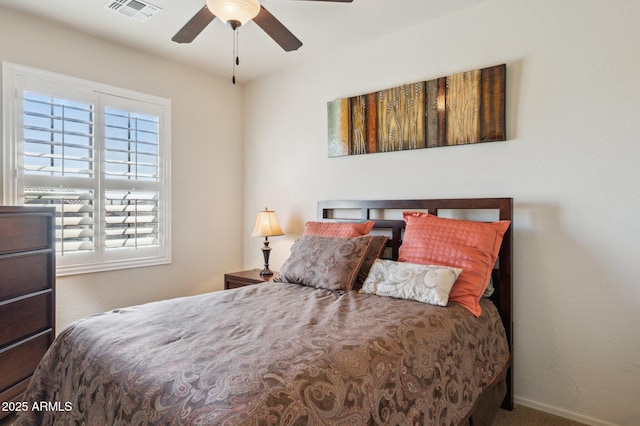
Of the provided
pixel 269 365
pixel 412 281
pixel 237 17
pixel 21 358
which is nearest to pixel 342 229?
pixel 412 281

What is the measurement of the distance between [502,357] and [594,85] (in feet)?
5.24

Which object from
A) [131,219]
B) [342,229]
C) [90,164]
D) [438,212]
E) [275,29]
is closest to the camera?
[275,29]

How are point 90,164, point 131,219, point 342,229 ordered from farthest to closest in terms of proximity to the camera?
point 131,219
point 90,164
point 342,229

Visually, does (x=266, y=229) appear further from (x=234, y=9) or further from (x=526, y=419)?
(x=526, y=419)

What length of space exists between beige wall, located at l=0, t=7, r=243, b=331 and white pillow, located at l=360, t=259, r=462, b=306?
2.04 meters

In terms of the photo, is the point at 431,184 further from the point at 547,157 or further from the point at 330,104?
the point at 330,104

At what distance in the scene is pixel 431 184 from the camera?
103 inches

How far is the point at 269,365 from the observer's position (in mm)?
1125

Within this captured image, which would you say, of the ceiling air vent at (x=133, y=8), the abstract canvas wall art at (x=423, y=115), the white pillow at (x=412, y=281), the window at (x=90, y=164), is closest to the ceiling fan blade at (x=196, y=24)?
the ceiling air vent at (x=133, y=8)

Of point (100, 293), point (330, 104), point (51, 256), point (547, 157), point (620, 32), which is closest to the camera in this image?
point (620, 32)

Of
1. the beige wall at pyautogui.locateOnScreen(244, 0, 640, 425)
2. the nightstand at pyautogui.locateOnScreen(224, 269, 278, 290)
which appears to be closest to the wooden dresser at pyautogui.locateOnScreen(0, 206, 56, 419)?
the nightstand at pyautogui.locateOnScreen(224, 269, 278, 290)

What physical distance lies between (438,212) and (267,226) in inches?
60.4

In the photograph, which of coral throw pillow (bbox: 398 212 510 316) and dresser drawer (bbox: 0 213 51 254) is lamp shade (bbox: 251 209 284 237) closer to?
coral throw pillow (bbox: 398 212 510 316)

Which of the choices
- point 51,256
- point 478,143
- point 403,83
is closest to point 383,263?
point 478,143
